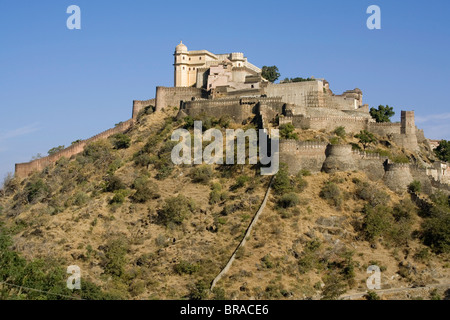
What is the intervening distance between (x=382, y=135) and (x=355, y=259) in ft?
47.8

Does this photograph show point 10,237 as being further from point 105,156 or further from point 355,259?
point 355,259

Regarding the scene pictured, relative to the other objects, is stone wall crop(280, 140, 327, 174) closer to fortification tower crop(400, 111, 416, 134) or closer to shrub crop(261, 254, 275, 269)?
shrub crop(261, 254, 275, 269)

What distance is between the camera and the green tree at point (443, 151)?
59.2 m

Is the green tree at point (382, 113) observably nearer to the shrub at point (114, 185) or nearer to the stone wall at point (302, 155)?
the stone wall at point (302, 155)

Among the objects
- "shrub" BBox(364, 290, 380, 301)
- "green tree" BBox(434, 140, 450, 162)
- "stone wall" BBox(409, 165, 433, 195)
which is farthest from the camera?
"green tree" BBox(434, 140, 450, 162)

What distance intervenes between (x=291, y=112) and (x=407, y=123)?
7.68 metres

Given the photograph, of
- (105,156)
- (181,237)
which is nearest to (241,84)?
(105,156)

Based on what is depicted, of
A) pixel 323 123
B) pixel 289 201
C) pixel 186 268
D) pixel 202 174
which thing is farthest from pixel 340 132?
pixel 186 268

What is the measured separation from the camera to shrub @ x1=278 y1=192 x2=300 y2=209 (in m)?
44.6

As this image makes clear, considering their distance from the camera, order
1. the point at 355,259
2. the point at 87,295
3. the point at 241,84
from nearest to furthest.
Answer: the point at 87,295 → the point at 355,259 → the point at 241,84

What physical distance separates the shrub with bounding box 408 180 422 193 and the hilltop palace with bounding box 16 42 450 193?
338mm

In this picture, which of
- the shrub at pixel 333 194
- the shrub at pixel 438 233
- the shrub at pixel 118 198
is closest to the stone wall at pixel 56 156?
the shrub at pixel 118 198

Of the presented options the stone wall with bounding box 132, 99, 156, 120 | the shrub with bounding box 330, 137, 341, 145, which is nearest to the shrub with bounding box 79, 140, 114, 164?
the stone wall with bounding box 132, 99, 156, 120

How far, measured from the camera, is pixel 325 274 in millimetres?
41031
